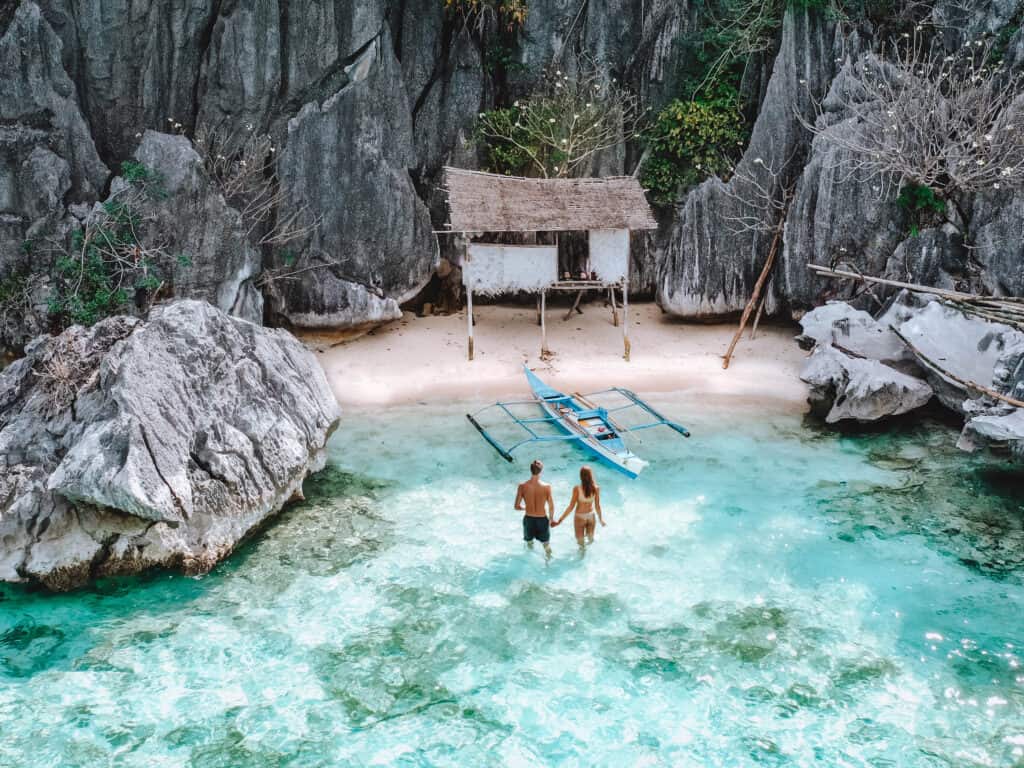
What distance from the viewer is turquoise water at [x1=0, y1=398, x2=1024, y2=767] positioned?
6.96m

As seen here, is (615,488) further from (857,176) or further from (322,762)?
(857,176)

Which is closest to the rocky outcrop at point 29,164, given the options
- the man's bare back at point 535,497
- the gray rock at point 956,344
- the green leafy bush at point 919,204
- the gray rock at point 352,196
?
the gray rock at point 352,196

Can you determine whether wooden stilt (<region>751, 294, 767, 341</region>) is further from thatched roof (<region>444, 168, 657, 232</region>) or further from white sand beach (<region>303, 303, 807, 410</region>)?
thatched roof (<region>444, 168, 657, 232</region>)

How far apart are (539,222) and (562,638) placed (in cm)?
1094

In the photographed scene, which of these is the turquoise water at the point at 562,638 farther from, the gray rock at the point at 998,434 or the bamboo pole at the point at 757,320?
the bamboo pole at the point at 757,320

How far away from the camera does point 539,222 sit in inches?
674

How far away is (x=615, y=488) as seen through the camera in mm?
11805

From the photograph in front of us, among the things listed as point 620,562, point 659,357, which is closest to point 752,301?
point 659,357

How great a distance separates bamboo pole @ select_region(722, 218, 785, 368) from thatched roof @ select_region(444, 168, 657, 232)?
2.92m

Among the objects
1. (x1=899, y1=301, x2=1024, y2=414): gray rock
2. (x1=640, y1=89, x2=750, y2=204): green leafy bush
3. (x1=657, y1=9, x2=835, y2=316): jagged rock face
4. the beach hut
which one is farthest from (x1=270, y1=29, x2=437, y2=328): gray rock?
(x1=899, y1=301, x2=1024, y2=414): gray rock

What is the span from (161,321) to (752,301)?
1278 cm

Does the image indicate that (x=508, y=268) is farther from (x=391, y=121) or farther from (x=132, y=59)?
(x=132, y=59)

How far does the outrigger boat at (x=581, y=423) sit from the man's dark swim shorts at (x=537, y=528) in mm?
2929

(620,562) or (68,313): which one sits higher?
(68,313)
